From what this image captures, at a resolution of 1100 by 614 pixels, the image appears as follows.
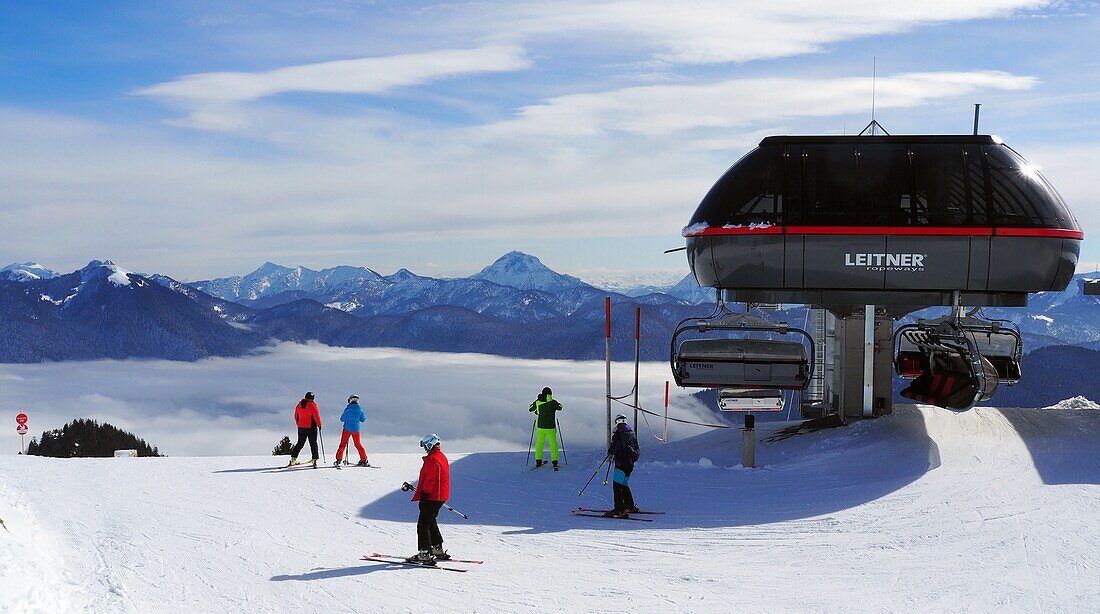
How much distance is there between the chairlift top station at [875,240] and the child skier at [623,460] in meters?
4.28

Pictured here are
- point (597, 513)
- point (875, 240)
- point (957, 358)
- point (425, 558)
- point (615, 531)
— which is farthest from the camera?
point (957, 358)

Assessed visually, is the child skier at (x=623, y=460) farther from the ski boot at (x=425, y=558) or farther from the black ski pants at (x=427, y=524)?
the ski boot at (x=425, y=558)

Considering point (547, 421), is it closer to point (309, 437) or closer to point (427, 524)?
point (309, 437)

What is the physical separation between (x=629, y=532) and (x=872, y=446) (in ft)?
22.0

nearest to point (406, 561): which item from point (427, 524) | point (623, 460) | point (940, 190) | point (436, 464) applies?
point (427, 524)

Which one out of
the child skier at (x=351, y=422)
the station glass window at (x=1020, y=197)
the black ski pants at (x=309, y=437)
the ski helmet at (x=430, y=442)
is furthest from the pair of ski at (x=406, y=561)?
the station glass window at (x=1020, y=197)

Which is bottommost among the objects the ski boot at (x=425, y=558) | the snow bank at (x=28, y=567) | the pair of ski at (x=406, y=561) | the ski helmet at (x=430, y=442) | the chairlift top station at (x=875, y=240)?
the pair of ski at (x=406, y=561)

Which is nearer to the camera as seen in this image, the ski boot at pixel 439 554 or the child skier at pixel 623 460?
the ski boot at pixel 439 554

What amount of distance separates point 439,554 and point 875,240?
9989 mm

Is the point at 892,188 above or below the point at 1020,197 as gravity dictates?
above

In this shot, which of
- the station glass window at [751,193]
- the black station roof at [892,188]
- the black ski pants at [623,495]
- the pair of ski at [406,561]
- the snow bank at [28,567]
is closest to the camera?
the snow bank at [28,567]

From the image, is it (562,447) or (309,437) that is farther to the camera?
(562,447)

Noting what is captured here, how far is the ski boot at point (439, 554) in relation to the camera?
11117 millimetres

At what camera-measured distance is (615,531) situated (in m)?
13.2
